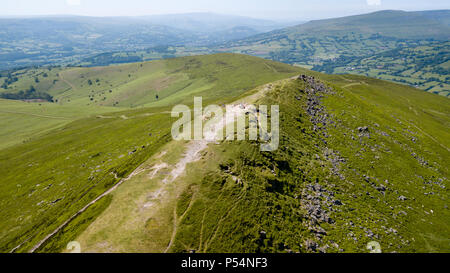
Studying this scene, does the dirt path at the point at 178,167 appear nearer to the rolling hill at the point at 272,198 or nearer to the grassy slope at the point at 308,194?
the rolling hill at the point at 272,198

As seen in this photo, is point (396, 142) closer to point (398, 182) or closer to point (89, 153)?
point (398, 182)

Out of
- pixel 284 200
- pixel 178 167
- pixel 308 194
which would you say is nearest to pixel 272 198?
pixel 284 200

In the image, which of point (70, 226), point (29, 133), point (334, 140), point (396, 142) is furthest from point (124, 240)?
point (29, 133)

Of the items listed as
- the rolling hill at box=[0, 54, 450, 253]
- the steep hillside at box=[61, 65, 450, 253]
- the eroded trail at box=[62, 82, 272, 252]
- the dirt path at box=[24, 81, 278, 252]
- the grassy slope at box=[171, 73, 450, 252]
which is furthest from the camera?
the dirt path at box=[24, 81, 278, 252]

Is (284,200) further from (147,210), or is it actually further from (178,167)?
(147,210)

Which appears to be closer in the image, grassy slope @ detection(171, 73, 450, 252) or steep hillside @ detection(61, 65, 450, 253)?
steep hillside @ detection(61, 65, 450, 253)

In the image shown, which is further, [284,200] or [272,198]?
[284,200]

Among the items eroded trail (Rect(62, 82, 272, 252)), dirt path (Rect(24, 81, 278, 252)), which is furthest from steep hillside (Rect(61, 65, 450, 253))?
dirt path (Rect(24, 81, 278, 252))

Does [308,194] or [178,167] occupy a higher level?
[178,167]

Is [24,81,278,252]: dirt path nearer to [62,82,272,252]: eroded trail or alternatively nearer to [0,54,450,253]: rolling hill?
[62,82,272,252]: eroded trail
